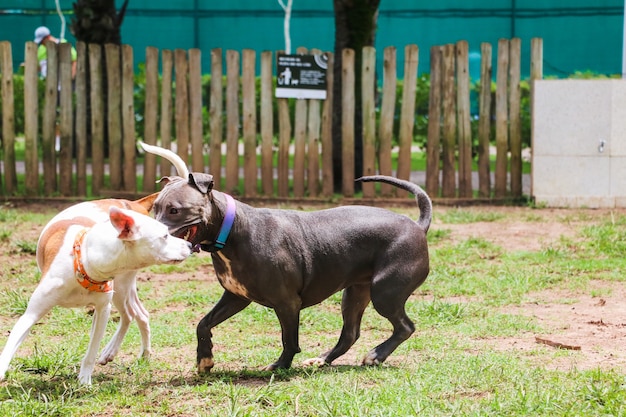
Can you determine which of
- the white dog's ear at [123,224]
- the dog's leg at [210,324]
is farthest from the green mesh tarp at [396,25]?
the white dog's ear at [123,224]

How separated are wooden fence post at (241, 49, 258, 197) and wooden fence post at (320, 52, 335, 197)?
81 cm

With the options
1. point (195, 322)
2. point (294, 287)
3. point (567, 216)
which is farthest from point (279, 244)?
point (567, 216)

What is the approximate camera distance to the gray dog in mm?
5512

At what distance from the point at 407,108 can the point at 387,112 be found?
24 cm

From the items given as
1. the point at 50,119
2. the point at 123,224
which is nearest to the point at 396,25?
the point at 50,119

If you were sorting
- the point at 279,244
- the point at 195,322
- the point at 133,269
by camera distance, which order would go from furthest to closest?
1. the point at 195,322
2. the point at 279,244
3. the point at 133,269

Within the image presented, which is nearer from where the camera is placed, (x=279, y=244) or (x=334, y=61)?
(x=279, y=244)

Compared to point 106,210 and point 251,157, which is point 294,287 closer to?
point 106,210

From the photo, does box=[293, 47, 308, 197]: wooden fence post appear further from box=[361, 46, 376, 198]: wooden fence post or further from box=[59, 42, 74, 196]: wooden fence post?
box=[59, 42, 74, 196]: wooden fence post

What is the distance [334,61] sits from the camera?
473 inches

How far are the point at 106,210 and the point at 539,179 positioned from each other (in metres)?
7.01

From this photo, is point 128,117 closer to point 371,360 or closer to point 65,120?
point 65,120

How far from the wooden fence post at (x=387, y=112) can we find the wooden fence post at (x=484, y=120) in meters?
1.00

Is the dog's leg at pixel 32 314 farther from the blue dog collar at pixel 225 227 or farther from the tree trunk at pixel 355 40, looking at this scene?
the tree trunk at pixel 355 40
